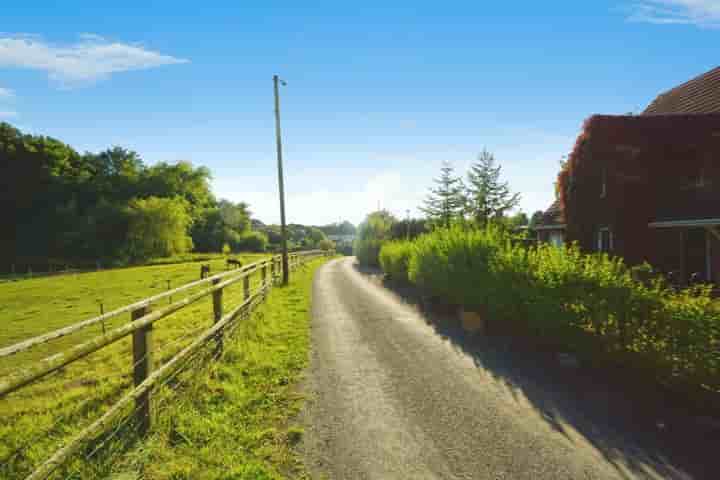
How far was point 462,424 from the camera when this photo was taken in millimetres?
3662

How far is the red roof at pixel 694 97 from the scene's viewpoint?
1348cm

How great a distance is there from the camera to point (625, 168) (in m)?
13.3

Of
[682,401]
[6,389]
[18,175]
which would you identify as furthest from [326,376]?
[18,175]

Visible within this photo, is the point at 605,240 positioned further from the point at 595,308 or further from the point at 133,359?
the point at 133,359

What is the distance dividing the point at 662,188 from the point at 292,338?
15638 millimetres

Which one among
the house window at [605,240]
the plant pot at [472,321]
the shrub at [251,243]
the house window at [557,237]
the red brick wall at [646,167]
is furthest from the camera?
the shrub at [251,243]

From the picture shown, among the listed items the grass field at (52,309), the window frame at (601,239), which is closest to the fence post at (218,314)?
the grass field at (52,309)

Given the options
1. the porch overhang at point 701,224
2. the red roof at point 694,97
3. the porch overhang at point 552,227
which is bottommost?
the porch overhang at point 701,224

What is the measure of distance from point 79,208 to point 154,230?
1751cm

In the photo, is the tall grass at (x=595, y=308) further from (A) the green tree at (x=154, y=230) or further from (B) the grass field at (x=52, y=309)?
(A) the green tree at (x=154, y=230)

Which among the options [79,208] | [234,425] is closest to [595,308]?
[234,425]

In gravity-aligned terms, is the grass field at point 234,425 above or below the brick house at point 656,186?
below

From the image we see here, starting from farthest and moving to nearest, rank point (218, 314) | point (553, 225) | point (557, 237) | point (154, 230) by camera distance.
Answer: point (154, 230) < point (557, 237) < point (553, 225) < point (218, 314)

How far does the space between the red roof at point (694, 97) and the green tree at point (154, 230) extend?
55331 mm
